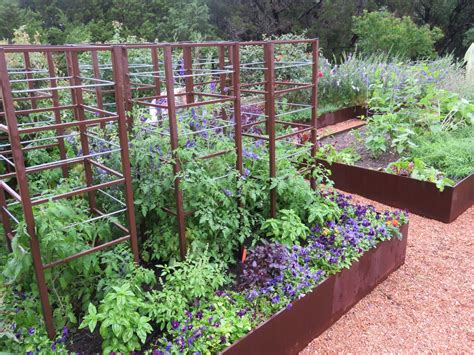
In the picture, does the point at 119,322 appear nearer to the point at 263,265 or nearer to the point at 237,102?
the point at 263,265

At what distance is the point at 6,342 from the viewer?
94.4 inches

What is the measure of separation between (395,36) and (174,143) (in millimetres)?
15536

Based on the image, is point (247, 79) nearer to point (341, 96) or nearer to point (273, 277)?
point (341, 96)

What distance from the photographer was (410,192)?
194 inches

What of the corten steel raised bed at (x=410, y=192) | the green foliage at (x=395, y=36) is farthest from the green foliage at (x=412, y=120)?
the green foliage at (x=395, y=36)

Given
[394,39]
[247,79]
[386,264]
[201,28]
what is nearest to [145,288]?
[386,264]

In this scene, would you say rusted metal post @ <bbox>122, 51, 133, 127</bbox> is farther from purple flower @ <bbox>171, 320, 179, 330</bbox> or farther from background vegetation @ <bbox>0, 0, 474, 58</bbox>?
background vegetation @ <bbox>0, 0, 474, 58</bbox>

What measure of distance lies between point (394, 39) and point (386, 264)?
1471 cm

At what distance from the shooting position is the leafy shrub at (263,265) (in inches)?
116

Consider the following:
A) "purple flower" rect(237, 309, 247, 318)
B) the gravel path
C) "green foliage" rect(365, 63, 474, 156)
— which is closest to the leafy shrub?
"purple flower" rect(237, 309, 247, 318)

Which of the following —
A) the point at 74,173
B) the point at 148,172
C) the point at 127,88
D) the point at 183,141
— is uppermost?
the point at 127,88

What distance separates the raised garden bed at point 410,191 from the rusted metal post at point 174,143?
301cm

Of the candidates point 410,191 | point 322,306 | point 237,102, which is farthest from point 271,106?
point 410,191

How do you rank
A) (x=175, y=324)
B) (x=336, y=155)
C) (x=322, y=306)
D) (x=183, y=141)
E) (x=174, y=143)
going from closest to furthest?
(x=175, y=324) < (x=174, y=143) < (x=322, y=306) < (x=183, y=141) < (x=336, y=155)
